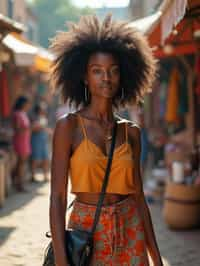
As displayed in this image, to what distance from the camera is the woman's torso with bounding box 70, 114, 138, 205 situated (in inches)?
127

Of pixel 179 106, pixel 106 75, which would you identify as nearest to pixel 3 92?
pixel 179 106

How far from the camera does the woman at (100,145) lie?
128 inches

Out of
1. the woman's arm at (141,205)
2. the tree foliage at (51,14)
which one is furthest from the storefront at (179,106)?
the tree foliage at (51,14)

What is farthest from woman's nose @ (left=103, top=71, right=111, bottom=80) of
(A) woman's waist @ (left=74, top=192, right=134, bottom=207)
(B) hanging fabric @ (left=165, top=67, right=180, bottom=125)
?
(B) hanging fabric @ (left=165, top=67, right=180, bottom=125)

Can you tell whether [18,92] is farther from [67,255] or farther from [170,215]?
[67,255]

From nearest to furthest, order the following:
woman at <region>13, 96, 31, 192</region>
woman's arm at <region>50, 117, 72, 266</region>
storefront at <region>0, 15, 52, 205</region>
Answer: woman's arm at <region>50, 117, 72, 266</region>, storefront at <region>0, 15, 52, 205</region>, woman at <region>13, 96, 31, 192</region>

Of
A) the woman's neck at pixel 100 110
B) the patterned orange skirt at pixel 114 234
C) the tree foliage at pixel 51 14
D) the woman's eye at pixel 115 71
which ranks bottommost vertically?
the patterned orange skirt at pixel 114 234

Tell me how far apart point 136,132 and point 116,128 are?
13 cm

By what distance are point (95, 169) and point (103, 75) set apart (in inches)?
20.2

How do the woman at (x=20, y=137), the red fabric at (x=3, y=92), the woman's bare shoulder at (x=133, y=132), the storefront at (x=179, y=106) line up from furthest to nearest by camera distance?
1. the red fabric at (x=3, y=92)
2. the woman at (x=20, y=137)
3. the storefront at (x=179, y=106)
4. the woman's bare shoulder at (x=133, y=132)

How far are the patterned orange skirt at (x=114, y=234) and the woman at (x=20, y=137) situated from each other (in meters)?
9.02

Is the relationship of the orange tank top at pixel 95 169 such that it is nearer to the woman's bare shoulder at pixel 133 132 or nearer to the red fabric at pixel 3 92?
the woman's bare shoulder at pixel 133 132

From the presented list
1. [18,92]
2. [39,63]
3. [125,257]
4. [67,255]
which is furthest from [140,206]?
[18,92]

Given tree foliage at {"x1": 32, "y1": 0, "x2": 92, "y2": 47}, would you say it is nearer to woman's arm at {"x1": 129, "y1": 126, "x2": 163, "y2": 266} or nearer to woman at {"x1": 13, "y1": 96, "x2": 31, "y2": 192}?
woman at {"x1": 13, "y1": 96, "x2": 31, "y2": 192}
